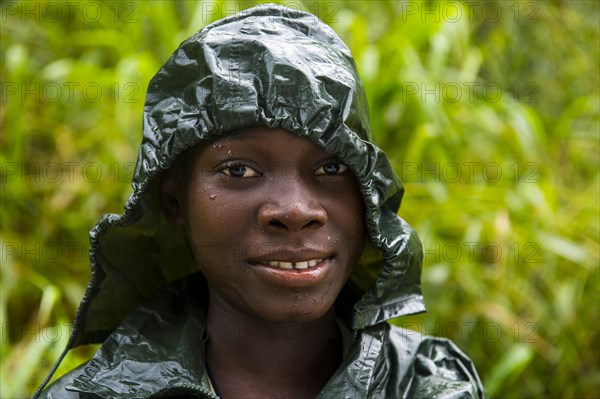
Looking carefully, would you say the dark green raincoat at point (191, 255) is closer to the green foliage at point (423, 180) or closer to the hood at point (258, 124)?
the hood at point (258, 124)

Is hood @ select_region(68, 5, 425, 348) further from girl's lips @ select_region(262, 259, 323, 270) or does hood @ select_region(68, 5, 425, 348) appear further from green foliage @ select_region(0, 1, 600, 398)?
green foliage @ select_region(0, 1, 600, 398)

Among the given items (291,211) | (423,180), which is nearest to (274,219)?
(291,211)

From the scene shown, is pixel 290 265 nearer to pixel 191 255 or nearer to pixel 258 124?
pixel 258 124

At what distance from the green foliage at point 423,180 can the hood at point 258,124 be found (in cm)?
102

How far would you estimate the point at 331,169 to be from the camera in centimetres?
151

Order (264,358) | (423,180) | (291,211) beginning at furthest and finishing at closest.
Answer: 1. (423,180)
2. (264,358)
3. (291,211)

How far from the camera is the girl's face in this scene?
1.45 metres

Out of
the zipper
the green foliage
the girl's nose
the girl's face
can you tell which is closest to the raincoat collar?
the zipper

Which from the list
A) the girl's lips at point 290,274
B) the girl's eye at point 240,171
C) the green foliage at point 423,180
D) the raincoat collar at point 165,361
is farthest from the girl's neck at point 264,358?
the green foliage at point 423,180

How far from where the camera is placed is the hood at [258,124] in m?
1.46

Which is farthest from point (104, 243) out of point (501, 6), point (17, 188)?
point (501, 6)

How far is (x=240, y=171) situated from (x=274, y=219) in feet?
→ 0.36

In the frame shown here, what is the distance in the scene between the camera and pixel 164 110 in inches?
61.4

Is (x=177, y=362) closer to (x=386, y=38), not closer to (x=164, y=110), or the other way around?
(x=164, y=110)
